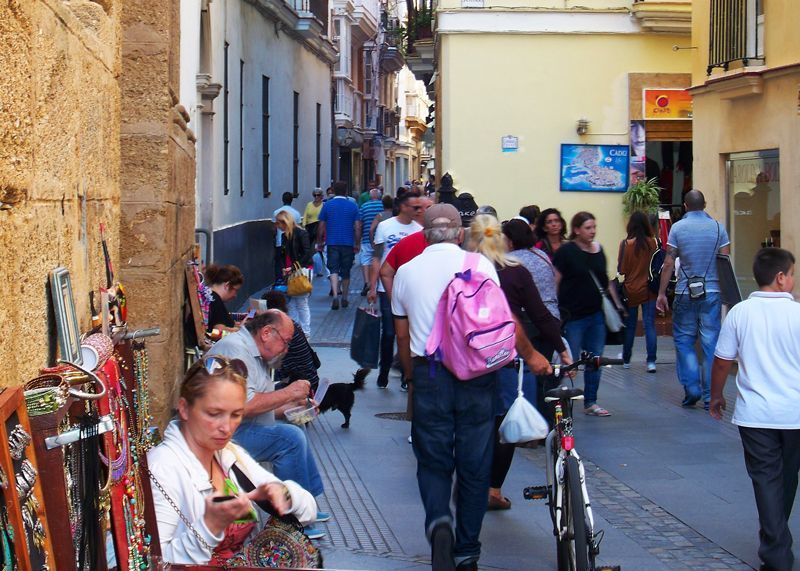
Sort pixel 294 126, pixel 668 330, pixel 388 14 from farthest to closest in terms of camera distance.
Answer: pixel 388 14 → pixel 294 126 → pixel 668 330

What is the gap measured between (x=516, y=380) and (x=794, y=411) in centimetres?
203

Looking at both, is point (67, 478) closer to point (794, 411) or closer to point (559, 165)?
point (794, 411)

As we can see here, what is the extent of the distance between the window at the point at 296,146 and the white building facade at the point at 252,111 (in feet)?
0.08

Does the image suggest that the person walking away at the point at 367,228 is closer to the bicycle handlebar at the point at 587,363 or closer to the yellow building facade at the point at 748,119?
the yellow building facade at the point at 748,119

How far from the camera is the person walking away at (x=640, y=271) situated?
1268 cm

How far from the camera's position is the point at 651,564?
20.9 ft

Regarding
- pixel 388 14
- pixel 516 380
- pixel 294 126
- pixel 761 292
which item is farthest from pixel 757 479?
pixel 388 14

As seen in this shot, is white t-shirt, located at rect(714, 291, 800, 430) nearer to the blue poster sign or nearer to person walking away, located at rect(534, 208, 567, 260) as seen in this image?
person walking away, located at rect(534, 208, 567, 260)

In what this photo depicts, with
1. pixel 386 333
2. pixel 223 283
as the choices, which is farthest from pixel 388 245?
pixel 223 283

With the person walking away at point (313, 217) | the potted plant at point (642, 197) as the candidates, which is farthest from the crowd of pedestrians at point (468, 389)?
the person walking away at point (313, 217)

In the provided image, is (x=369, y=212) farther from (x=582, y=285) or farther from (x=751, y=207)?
(x=582, y=285)

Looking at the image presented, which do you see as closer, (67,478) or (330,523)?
(67,478)

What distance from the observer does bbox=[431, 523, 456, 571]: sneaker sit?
5.71 m

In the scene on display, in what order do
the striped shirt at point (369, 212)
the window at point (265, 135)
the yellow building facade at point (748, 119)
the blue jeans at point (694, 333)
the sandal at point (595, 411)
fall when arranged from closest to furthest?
the sandal at point (595, 411), the blue jeans at point (694, 333), the yellow building facade at point (748, 119), the striped shirt at point (369, 212), the window at point (265, 135)
